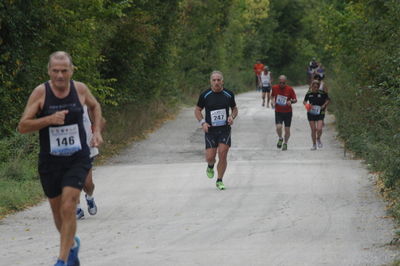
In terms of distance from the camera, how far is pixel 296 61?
257ft

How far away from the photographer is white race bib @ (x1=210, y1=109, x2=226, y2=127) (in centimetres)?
1491

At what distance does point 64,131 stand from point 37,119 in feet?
0.86

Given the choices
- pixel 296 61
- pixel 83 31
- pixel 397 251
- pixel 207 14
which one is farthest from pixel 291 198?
pixel 296 61

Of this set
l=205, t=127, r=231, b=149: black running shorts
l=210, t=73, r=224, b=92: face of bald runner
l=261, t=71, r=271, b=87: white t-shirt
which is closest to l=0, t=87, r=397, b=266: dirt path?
l=205, t=127, r=231, b=149: black running shorts

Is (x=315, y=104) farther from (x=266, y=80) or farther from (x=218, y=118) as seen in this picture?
(x=266, y=80)

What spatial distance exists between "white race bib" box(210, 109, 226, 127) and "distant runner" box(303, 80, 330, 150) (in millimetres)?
8325

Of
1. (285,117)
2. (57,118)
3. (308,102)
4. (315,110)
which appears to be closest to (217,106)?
(57,118)

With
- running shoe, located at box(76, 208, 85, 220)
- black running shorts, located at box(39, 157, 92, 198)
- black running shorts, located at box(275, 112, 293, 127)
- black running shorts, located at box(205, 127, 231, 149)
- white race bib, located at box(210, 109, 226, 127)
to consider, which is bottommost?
black running shorts, located at box(275, 112, 293, 127)

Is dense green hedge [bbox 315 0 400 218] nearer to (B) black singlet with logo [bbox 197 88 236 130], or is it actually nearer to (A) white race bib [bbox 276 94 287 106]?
(A) white race bib [bbox 276 94 287 106]

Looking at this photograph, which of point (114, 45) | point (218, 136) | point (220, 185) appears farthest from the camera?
point (114, 45)

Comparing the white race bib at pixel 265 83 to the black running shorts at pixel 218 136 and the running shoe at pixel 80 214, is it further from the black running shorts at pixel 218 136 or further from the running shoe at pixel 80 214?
the running shoe at pixel 80 214

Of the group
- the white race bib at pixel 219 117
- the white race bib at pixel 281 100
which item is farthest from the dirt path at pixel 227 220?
the white race bib at pixel 281 100

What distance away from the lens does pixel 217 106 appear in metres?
14.9

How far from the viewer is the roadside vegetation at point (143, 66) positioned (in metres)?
15.4
